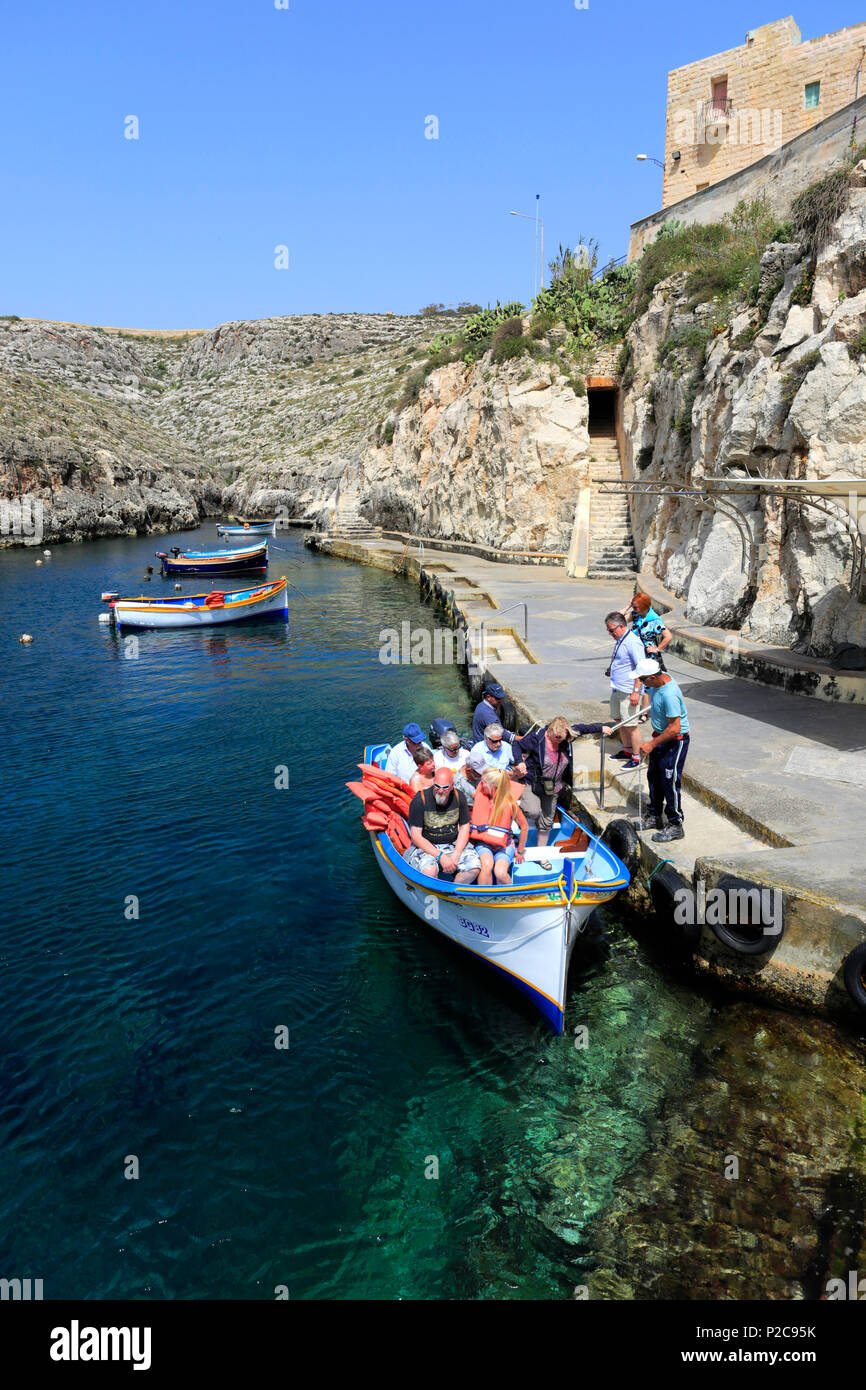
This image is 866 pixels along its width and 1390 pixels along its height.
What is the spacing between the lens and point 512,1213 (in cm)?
625

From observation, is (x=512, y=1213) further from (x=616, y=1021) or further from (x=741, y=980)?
(x=741, y=980)

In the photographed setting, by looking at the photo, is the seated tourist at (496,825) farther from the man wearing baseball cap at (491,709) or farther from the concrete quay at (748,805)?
the man wearing baseball cap at (491,709)

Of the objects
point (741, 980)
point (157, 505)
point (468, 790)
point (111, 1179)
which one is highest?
point (157, 505)

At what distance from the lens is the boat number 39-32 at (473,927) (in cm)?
856

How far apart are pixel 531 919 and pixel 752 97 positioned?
108ft

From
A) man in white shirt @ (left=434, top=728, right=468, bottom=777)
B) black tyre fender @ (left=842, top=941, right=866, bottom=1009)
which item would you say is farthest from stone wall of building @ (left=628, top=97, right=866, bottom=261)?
black tyre fender @ (left=842, top=941, right=866, bottom=1009)

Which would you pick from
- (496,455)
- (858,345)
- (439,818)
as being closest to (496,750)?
(439,818)

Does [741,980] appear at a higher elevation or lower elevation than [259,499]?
lower

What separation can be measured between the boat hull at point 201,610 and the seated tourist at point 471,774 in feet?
72.9

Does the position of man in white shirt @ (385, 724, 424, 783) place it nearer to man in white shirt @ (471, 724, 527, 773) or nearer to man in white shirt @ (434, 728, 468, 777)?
man in white shirt @ (434, 728, 468, 777)

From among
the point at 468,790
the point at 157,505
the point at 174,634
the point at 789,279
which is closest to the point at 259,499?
the point at 157,505

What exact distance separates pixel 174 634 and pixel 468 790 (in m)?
22.2

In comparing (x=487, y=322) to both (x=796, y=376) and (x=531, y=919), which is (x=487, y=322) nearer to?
(x=796, y=376)

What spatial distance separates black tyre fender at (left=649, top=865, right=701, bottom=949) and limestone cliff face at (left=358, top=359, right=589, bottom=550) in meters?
27.2
